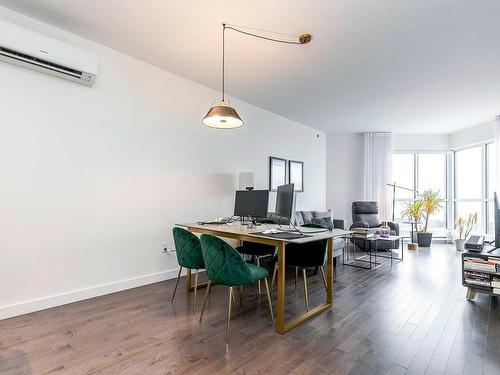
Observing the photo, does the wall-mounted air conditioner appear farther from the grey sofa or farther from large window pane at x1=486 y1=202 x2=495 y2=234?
large window pane at x1=486 y1=202 x2=495 y2=234

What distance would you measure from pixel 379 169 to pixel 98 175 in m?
6.19

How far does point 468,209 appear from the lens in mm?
6707

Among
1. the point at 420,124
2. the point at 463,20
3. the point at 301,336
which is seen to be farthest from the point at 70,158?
the point at 420,124

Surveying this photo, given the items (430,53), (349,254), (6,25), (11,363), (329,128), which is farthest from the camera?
(329,128)

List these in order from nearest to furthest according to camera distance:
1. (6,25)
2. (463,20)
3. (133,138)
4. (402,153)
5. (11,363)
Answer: (11,363) < (6,25) < (463,20) < (133,138) < (402,153)

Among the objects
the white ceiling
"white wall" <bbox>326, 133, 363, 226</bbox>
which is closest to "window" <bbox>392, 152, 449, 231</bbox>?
"white wall" <bbox>326, 133, 363, 226</bbox>

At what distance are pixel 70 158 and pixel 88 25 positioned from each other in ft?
4.29

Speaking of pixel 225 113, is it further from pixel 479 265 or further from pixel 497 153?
pixel 497 153

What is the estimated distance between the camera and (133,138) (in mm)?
3385

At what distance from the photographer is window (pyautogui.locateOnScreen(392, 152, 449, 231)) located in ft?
23.5

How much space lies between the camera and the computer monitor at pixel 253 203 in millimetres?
3100

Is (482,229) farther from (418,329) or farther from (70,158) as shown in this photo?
(70,158)

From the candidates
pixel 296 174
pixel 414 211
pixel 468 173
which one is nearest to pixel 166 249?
pixel 296 174

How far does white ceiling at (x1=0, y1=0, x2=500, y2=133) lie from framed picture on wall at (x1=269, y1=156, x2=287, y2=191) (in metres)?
1.17
